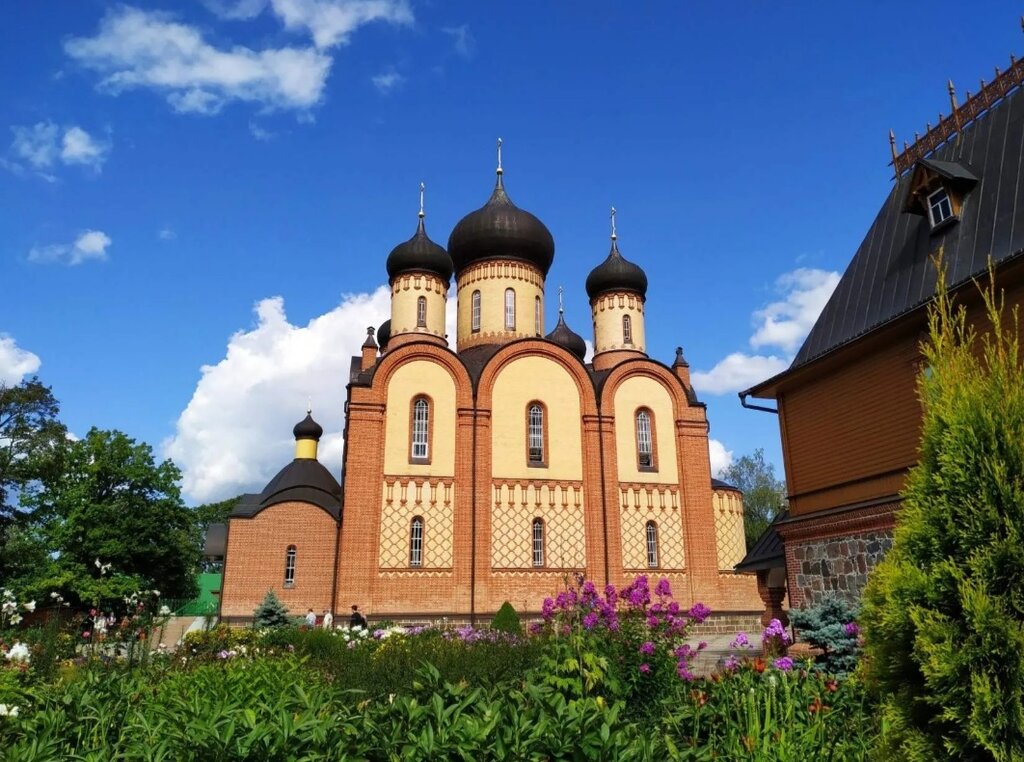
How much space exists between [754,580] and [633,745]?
21258 mm

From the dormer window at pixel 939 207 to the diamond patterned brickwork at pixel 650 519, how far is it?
1325 centimetres

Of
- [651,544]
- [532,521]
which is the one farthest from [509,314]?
[651,544]

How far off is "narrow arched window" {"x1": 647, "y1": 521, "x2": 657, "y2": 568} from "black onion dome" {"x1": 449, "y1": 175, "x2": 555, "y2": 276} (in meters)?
10.1

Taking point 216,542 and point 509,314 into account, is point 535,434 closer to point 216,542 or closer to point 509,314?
point 509,314

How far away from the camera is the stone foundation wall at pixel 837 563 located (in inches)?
402

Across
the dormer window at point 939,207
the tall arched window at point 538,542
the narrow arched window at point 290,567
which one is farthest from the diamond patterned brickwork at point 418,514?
the dormer window at point 939,207

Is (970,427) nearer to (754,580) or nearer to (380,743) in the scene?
(380,743)

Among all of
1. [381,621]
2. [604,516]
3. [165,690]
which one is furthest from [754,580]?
[165,690]

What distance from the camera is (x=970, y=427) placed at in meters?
3.14

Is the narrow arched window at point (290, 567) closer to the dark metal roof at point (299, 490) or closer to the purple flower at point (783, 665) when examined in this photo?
the dark metal roof at point (299, 490)

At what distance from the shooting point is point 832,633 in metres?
8.16

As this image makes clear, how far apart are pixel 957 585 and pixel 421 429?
19268 mm

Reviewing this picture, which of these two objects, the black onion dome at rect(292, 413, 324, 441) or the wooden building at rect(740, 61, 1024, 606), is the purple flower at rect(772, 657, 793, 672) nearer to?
the wooden building at rect(740, 61, 1024, 606)

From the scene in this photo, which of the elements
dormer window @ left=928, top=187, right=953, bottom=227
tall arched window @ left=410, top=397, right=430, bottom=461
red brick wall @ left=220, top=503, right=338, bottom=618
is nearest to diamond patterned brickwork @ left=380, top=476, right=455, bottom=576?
tall arched window @ left=410, top=397, right=430, bottom=461
